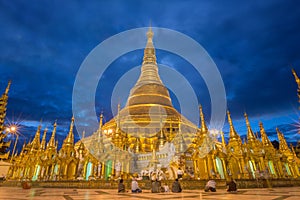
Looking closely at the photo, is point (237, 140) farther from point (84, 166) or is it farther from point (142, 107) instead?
point (142, 107)

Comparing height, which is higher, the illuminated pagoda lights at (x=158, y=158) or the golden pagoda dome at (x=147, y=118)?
the golden pagoda dome at (x=147, y=118)

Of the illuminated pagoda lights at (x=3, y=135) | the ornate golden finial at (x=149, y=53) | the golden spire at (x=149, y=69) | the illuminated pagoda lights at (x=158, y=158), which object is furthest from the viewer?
the ornate golden finial at (x=149, y=53)

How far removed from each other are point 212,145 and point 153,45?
36.9m

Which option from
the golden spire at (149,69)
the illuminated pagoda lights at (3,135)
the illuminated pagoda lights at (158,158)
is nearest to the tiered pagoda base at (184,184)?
the illuminated pagoda lights at (158,158)

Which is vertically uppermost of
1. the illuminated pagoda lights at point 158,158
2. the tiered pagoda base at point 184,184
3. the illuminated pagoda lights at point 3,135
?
the illuminated pagoda lights at point 3,135

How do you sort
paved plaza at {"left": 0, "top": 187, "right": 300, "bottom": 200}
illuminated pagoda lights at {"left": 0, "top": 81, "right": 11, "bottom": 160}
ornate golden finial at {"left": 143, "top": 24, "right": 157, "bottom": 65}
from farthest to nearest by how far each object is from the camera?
ornate golden finial at {"left": 143, "top": 24, "right": 157, "bottom": 65} < illuminated pagoda lights at {"left": 0, "top": 81, "right": 11, "bottom": 160} < paved plaza at {"left": 0, "top": 187, "right": 300, "bottom": 200}

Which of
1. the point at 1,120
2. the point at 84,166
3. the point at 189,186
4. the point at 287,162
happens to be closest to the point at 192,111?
the point at 287,162

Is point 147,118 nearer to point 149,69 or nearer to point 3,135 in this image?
point 149,69

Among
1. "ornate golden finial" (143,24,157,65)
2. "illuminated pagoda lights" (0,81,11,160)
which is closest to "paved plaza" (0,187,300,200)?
"illuminated pagoda lights" (0,81,11,160)

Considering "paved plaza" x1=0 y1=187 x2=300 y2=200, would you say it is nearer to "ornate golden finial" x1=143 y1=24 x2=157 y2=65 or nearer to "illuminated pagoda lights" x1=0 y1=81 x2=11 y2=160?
"illuminated pagoda lights" x1=0 y1=81 x2=11 y2=160

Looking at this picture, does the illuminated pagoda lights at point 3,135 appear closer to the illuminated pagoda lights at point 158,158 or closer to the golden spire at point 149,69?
the illuminated pagoda lights at point 158,158

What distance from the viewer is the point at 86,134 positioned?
31.3 m

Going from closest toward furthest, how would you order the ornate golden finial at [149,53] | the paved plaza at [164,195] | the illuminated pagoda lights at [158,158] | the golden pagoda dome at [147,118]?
the paved plaza at [164,195], the illuminated pagoda lights at [158,158], the golden pagoda dome at [147,118], the ornate golden finial at [149,53]

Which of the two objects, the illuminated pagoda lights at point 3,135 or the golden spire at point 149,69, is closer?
the illuminated pagoda lights at point 3,135
